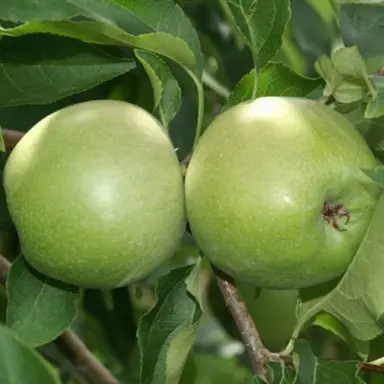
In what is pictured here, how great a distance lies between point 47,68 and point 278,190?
0.42 meters

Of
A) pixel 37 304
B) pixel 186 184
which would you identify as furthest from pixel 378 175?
pixel 37 304

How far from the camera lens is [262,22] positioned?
1.21m

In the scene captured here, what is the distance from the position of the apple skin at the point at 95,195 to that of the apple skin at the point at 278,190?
44 millimetres

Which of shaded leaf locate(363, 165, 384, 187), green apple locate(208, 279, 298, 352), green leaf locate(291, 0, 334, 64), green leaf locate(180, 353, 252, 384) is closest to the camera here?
shaded leaf locate(363, 165, 384, 187)

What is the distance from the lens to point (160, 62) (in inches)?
48.6

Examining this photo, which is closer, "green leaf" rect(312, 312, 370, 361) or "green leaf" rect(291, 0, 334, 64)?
"green leaf" rect(312, 312, 370, 361)

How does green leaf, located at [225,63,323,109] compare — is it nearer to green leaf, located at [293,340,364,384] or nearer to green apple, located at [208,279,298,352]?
green leaf, located at [293,340,364,384]

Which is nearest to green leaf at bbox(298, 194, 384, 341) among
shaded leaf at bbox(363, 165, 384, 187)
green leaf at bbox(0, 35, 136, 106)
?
shaded leaf at bbox(363, 165, 384, 187)

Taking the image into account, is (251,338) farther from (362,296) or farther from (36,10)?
(36,10)

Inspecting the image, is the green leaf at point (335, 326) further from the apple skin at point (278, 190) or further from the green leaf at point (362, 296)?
the apple skin at point (278, 190)

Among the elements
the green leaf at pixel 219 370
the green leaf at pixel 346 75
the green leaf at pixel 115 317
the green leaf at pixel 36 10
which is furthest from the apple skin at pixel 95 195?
the green leaf at pixel 219 370

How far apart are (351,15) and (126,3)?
29 centimetres

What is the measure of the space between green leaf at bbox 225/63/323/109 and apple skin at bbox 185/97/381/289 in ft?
0.47

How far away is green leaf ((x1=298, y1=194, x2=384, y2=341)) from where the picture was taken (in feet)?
3.84
